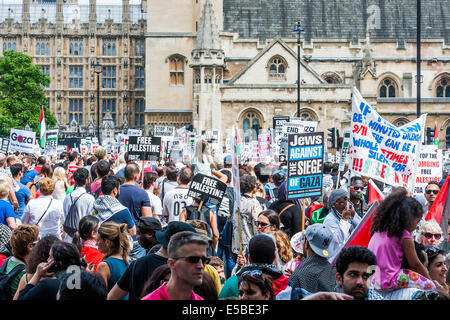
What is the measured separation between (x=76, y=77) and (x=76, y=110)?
9.39 feet

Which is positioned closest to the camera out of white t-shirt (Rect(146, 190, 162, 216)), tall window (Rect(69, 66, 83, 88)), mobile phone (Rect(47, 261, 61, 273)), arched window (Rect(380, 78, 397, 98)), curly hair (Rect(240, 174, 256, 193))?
mobile phone (Rect(47, 261, 61, 273))

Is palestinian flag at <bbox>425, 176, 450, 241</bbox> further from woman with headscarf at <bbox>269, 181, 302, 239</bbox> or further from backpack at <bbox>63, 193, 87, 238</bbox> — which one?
backpack at <bbox>63, 193, 87, 238</bbox>

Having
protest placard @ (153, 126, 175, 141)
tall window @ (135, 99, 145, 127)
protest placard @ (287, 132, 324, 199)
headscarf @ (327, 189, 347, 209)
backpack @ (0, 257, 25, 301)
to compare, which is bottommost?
backpack @ (0, 257, 25, 301)

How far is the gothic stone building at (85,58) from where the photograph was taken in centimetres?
6731

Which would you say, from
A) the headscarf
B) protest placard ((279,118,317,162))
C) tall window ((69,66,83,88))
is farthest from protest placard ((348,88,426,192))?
tall window ((69,66,83,88))


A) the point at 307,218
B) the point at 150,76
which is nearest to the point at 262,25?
the point at 150,76

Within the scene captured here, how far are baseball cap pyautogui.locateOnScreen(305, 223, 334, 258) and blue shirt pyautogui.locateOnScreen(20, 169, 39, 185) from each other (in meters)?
8.49

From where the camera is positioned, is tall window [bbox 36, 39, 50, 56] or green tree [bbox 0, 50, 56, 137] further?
tall window [bbox 36, 39, 50, 56]

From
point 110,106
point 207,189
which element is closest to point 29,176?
point 207,189

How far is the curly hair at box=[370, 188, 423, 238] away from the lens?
5941mm

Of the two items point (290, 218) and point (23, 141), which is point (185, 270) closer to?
point (290, 218)

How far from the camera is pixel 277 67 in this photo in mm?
46000

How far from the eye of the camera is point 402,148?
8844 millimetres
